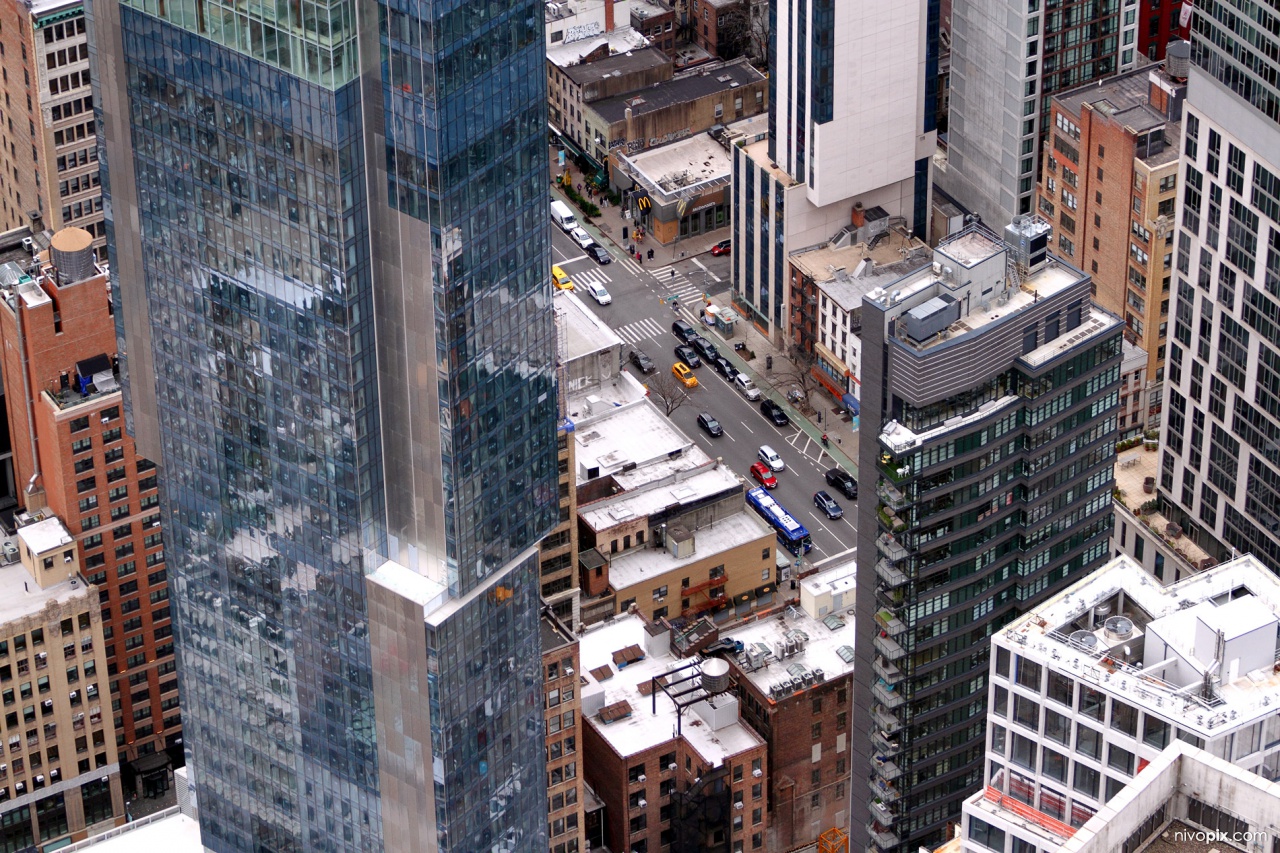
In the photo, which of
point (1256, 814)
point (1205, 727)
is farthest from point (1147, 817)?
point (1205, 727)

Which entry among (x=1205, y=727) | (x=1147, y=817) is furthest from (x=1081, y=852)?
(x=1205, y=727)

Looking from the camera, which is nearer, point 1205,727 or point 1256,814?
point 1256,814

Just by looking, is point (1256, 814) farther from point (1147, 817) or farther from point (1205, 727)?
point (1205, 727)

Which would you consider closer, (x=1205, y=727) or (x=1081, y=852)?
(x=1081, y=852)

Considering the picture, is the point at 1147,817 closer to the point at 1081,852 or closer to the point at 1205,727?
the point at 1081,852

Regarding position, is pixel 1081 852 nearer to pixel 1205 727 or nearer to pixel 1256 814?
pixel 1256 814

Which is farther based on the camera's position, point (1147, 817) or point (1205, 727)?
point (1205, 727)
